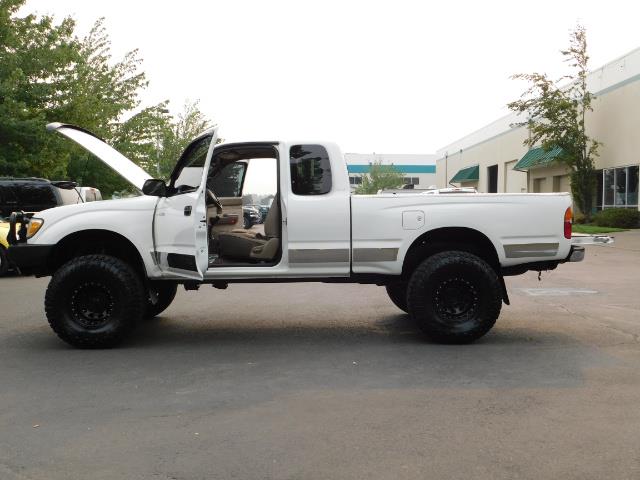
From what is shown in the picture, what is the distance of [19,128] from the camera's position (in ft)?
68.9

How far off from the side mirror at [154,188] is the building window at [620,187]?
85.6 feet

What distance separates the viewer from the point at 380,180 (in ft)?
239

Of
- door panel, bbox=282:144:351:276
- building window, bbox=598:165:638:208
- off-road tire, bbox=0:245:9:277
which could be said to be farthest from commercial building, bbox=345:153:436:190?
door panel, bbox=282:144:351:276

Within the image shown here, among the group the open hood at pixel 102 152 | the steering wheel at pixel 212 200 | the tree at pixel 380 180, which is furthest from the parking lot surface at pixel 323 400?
the tree at pixel 380 180

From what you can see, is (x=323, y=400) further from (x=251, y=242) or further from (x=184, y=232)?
(x=251, y=242)

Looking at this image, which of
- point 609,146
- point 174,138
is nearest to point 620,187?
point 609,146

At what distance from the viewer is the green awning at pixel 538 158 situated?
33688 millimetres

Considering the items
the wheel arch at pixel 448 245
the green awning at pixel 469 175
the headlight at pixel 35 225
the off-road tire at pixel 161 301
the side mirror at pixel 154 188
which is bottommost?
the off-road tire at pixel 161 301

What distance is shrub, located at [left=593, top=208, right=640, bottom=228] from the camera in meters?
27.1

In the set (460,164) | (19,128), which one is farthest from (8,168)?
(460,164)

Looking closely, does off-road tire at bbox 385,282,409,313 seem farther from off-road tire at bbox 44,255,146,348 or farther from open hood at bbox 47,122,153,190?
open hood at bbox 47,122,153,190

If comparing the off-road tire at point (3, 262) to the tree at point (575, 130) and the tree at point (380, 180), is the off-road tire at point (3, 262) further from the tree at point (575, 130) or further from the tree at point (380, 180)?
the tree at point (380, 180)

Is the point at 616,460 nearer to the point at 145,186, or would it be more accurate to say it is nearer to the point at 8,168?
the point at 145,186

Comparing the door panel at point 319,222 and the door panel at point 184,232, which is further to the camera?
the door panel at point 319,222
